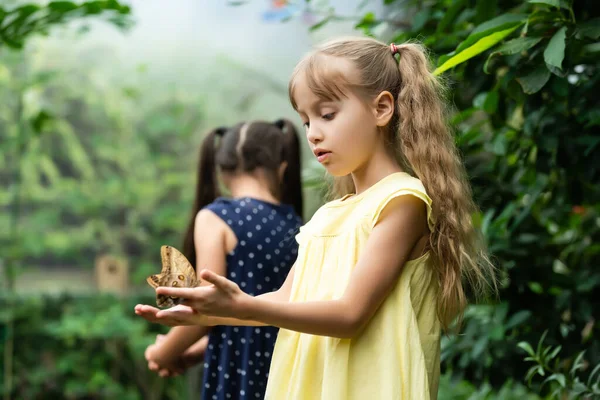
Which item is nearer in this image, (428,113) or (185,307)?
(185,307)

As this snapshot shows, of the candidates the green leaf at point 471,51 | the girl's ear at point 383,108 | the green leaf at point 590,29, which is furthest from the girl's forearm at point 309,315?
the green leaf at point 590,29

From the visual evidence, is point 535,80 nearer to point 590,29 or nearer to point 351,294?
point 590,29

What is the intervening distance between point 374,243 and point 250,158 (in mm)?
784

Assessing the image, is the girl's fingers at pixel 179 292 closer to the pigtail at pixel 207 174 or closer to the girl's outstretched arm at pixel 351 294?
the girl's outstretched arm at pixel 351 294

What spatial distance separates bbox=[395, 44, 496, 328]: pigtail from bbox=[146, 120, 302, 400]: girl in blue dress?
537 mm

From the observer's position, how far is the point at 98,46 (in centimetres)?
484

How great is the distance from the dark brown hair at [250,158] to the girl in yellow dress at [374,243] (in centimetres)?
62

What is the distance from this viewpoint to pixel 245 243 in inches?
62.2

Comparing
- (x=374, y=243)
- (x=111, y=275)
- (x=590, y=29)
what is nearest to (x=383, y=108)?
(x=374, y=243)

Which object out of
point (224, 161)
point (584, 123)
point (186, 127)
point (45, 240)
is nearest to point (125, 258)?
point (45, 240)

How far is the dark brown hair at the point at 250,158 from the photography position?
1.71m

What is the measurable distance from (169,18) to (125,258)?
1583mm

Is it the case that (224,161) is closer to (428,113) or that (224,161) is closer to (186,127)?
(428,113)

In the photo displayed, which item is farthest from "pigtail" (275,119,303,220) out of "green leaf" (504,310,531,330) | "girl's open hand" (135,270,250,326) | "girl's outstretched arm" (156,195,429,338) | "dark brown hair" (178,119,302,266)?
"girl's open hand" (135,270,250,326)
